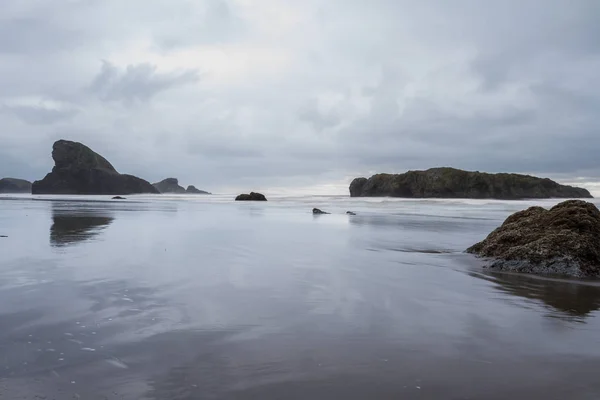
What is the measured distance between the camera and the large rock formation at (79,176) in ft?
428

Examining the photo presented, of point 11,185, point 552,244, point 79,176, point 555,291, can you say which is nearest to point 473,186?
point 552,244

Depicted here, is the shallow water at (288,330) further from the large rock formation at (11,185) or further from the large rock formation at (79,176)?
the large rock formation at (11,185)

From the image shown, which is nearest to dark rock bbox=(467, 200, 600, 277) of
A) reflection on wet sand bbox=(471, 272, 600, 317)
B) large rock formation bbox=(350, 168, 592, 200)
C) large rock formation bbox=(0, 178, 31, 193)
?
reflection on wet sand bbox=(471, 272, 600, 317)

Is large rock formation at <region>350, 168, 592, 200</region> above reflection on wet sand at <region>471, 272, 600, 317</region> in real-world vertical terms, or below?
above

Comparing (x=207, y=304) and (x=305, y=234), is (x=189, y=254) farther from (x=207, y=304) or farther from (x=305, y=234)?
(x=305, y=234)

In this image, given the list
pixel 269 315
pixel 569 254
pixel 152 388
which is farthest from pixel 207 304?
pixel 569 254

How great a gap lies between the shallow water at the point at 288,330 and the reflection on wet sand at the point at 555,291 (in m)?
0.03

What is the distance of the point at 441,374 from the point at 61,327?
3716mm

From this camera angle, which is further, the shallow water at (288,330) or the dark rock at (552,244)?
Result: the dark rock at (552,244)

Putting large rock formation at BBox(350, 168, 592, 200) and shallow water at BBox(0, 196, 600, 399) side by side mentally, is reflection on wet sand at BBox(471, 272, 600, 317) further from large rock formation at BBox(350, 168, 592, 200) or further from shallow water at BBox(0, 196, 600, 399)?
large rock formation at BBox(350, 168, 592, 200)

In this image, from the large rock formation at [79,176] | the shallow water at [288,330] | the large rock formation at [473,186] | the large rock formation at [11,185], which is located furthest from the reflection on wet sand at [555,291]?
the large rock formation at [11,185]

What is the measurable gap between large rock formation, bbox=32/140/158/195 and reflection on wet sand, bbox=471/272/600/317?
141m

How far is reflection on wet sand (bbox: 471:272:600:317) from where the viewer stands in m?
5.56

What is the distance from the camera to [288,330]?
443cm
